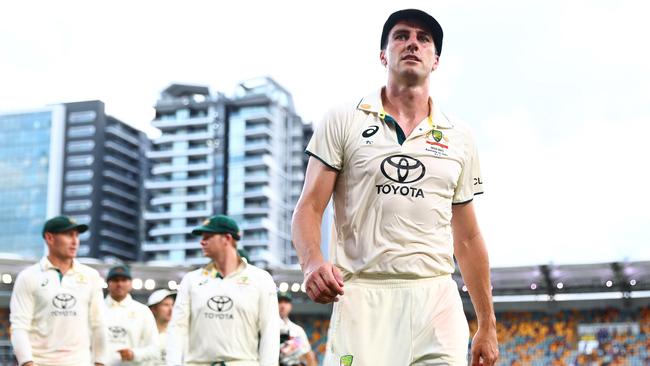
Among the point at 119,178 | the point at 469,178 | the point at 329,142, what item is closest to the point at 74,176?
the point at 119,178

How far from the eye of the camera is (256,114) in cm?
14188

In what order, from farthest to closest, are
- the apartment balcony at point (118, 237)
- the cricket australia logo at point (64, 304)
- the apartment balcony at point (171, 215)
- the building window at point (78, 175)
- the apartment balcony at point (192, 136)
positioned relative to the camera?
the building window at point (78, 175)
the apartment balcony at point (192, 136)
the apartment balcony at point (171, 215)
the apartment balcony at point (118, 237)
the cricket australia logo at point (64, 304)

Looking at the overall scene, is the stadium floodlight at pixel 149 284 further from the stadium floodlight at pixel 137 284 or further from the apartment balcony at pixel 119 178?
the apartment balcony at pixel 119 178

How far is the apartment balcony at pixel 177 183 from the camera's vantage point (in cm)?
14425

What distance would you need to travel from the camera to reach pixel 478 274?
14.7ft

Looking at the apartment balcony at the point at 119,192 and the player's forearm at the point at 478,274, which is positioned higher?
the apartment balcony at the point at 119,192

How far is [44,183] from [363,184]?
15896 centimetres

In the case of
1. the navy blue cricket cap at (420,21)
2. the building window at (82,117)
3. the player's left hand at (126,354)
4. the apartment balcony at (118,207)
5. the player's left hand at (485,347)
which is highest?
the building window at (82,117)

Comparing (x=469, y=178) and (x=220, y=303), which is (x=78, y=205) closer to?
(x=220, y=303)

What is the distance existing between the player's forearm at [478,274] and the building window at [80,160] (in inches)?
5813

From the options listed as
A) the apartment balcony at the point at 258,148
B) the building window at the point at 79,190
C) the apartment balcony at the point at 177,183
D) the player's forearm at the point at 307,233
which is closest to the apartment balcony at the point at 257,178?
the apartment balcony at the point at 258,148

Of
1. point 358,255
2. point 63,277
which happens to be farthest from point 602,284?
point 358,255

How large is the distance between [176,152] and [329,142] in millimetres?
144286

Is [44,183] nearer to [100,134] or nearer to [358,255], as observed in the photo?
[100,134]
